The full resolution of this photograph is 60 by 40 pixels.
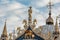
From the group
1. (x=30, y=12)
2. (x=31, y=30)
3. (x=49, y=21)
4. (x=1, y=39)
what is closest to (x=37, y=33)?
(x=31, y=30)

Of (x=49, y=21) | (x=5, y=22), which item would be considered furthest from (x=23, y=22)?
(x=49, y=21)

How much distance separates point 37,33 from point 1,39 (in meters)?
3.93

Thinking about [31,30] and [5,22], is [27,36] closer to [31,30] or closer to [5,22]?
[31,30]

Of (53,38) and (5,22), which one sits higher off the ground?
(5,22)

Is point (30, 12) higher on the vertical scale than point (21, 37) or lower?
higher

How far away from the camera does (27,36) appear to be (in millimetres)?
24234

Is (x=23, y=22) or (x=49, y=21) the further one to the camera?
(x=49, y=21)

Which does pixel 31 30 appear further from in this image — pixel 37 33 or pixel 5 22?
pixel 5 22

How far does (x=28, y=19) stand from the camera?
2477 cm

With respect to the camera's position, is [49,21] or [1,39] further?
[49,21]

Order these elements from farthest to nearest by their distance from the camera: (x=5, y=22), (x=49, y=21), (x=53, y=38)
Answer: (x=49, y=21), (x=5, y=22), (x=53, y=38)

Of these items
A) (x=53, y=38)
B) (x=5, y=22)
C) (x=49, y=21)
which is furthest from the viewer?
(x=49, y=21)

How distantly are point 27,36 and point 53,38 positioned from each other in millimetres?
2675

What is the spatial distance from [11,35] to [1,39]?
1341 millimetres
